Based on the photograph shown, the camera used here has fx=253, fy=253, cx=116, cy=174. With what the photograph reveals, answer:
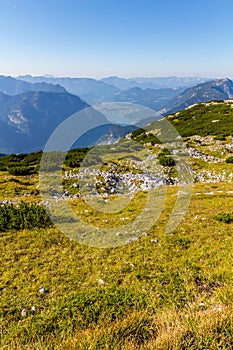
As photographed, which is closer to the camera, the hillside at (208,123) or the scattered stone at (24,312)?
the scattered stone at (24,312)

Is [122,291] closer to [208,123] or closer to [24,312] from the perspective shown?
[24,312]

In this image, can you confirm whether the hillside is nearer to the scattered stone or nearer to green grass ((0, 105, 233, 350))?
green grass ((0, 105, 233, 350))

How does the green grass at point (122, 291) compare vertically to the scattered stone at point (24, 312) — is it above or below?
above

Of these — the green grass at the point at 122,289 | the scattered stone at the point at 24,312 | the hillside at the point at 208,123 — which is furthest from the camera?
the hillside at the point at 208,123

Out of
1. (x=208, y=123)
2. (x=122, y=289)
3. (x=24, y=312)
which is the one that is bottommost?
(x=24, y=312)

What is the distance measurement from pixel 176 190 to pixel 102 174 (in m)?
8.15

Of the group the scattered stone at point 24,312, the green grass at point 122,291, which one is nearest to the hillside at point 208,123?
the green grass at point 122,291

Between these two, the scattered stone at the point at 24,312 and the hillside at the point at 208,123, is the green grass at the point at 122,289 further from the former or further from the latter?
the hillside at the point at 208,123

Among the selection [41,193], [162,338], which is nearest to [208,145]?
[41,193]

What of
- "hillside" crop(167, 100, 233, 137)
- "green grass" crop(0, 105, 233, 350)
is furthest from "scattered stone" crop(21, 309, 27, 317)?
"hillside" crop(167, 100, 233, 137)

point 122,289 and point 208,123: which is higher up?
point 208,123

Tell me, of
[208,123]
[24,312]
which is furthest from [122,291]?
[208,123]

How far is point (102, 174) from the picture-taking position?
25.6 m

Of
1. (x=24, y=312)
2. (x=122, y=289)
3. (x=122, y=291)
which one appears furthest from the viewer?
(x=122, y=289)
